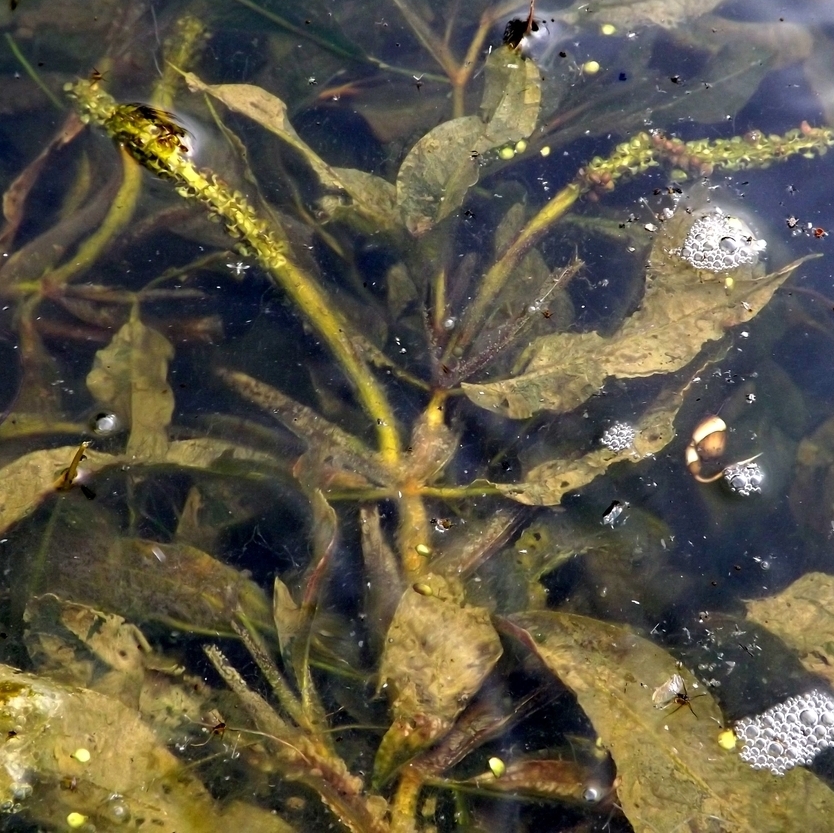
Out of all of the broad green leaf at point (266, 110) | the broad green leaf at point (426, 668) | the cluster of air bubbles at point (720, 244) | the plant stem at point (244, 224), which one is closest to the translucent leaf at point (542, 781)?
the broad green leaf at point (426, 668)

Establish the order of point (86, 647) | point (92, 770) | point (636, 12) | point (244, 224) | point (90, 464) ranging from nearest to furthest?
point (92, 770) < point (86, 647) < point (90, 464) < point (244, 224) < point (636, 12)

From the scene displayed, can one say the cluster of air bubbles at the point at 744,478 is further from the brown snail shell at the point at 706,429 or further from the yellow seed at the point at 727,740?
the yellow seed at the point at 727,740

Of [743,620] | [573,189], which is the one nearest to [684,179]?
[573,189]

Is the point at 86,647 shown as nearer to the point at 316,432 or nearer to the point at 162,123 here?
the point at 316,432

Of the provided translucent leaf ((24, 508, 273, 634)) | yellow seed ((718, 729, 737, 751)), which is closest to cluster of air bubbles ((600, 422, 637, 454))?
yellow seed ((718, 729, 737, 751))

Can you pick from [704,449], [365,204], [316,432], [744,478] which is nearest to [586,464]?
[704,449]

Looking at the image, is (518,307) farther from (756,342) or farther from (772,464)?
(772,464)
